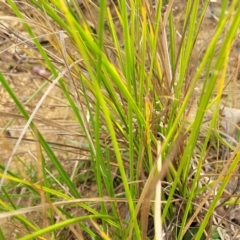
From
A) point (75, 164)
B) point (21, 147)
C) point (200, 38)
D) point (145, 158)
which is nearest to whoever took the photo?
point (145, 158)

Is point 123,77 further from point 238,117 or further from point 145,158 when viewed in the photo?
point 238,117

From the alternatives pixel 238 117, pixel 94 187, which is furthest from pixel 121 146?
pixel 238 117

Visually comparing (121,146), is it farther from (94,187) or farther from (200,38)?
(200,38)

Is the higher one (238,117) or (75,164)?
(238,117)

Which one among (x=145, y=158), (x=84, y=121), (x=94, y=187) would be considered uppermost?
(x=84, y=121)

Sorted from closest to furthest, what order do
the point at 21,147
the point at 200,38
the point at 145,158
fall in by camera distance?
1. the point at 145,158
2. the point at 21,147
3. the point at 200,38

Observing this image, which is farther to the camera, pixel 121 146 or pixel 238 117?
pixel 238 117

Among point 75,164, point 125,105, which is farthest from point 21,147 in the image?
point 125,105

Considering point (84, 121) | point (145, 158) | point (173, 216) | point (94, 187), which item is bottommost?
point (94, 187)

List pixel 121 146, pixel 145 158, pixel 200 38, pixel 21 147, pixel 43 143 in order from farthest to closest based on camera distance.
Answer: pixel 200 38 < pixel 21 147 < pixel 121 146 < pixel 145 158 < pixel 43 143
